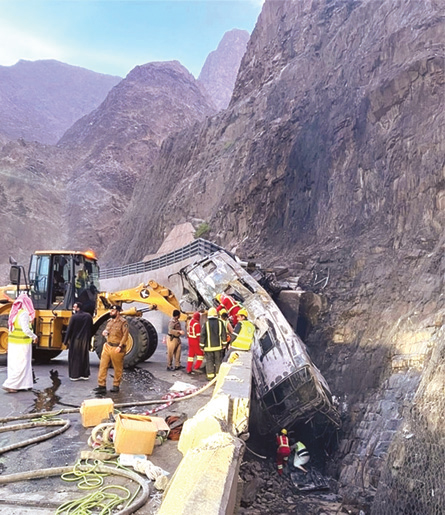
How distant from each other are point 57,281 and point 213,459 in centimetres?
717

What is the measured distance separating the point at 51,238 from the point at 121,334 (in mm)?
41914

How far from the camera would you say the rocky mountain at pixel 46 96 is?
90375 millimetres

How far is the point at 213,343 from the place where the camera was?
26.0 feet

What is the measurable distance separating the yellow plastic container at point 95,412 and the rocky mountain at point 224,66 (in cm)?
11051

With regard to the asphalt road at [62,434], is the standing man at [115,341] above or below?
above

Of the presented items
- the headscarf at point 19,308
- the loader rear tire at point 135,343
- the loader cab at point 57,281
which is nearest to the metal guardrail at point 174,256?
the loader rear tire at point 135,343

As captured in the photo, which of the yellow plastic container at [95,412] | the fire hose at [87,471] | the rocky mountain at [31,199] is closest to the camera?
the fire hose at [87,471]

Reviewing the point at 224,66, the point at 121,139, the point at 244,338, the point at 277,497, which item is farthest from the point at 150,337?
the point at 224,66

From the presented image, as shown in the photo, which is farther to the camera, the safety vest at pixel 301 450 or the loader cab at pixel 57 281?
the loader cab at pixel 57 281

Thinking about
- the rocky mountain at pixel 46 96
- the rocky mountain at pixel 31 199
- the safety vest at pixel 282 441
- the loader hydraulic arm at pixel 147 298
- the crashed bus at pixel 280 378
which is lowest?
the safety vest at pixel 282 441

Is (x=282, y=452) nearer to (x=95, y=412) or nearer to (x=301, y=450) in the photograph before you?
(x=301, y=450)

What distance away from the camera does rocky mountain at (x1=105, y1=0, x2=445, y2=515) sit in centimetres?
862

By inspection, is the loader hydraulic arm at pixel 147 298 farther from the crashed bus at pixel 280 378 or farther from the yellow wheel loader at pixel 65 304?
the crashed bus at pixel 280 378

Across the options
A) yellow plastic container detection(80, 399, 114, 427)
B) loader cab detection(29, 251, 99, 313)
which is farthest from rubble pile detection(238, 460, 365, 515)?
loader cab detection(29, 251, 99, 313)
